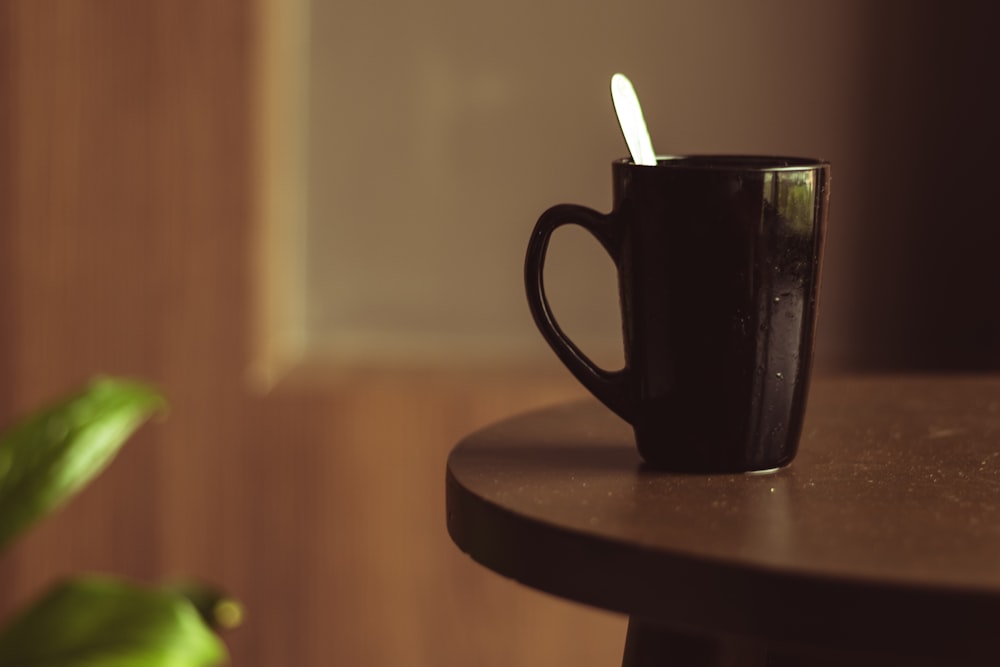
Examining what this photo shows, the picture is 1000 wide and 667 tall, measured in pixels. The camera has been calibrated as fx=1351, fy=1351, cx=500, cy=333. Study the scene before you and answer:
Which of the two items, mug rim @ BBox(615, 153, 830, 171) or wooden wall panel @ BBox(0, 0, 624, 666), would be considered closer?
mug rim @ BBox(615, 153, 830, 171)

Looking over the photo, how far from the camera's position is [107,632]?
63 cm

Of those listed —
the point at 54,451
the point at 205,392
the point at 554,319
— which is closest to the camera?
the point at 554,319

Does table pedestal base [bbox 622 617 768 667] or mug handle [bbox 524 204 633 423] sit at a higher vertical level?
mug handle [bbox 524 204 633 423]

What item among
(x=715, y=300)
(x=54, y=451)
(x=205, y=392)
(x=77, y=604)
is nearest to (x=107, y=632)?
(x=77, y=604)

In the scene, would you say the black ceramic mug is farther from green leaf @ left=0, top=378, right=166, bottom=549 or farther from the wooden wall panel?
the wooden wall panel

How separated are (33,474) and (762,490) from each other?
18.0 inches

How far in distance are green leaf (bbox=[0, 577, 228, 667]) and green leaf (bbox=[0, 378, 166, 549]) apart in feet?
0.33

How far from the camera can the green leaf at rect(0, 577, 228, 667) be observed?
61 centimetres

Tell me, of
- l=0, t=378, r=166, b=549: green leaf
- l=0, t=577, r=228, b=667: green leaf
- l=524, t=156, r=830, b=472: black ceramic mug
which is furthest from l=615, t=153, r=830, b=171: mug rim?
l=0, t=378, r=166, b=549: green leaf

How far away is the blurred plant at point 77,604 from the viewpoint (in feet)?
2.00

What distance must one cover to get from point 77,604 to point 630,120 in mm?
353

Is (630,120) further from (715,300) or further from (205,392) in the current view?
(205,392)

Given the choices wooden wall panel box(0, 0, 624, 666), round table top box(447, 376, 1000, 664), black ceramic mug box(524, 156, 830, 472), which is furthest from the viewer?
wooden wall panel box(0, 0, 624, 666)

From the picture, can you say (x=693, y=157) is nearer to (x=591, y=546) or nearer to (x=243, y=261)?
(x=591, y=546)
